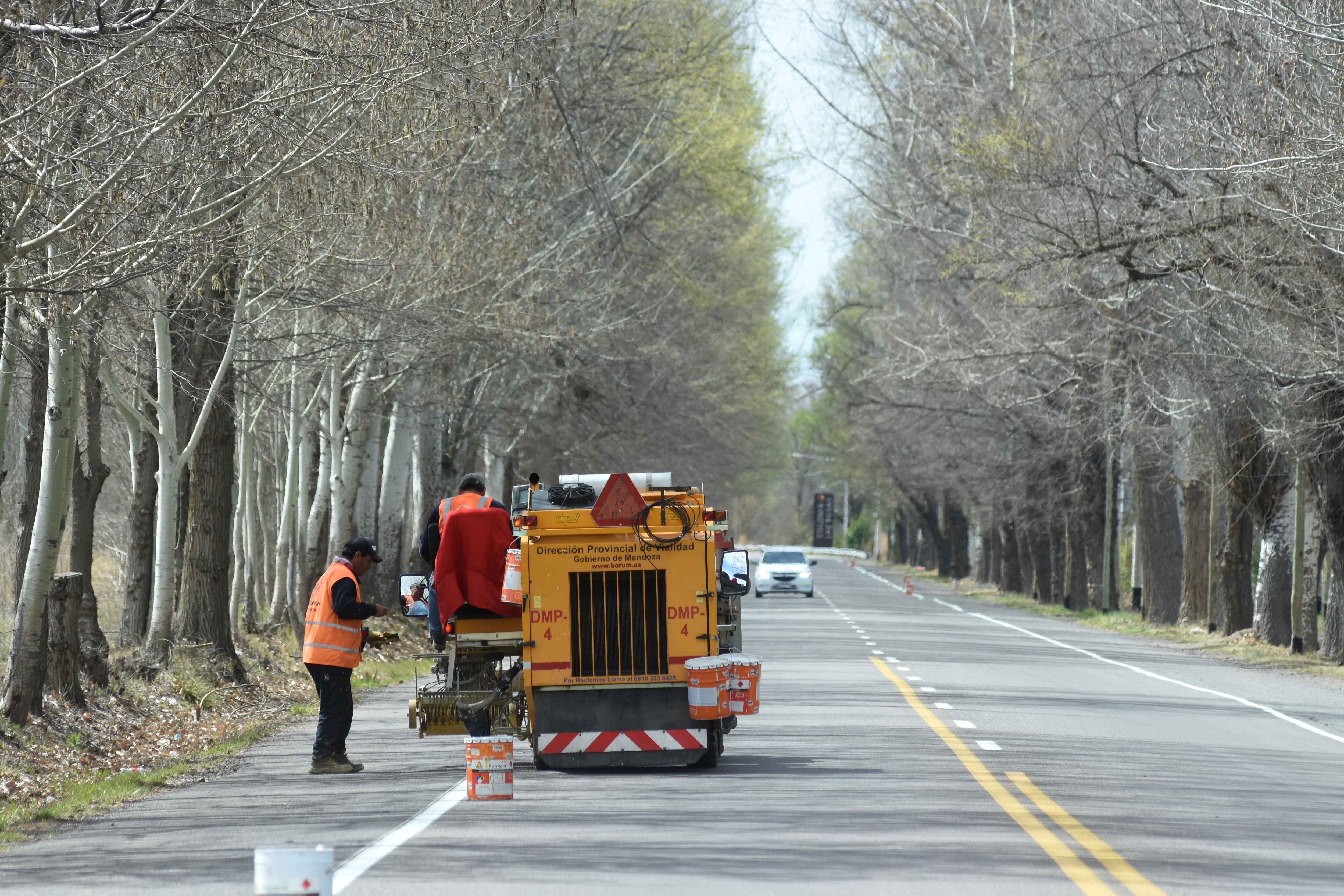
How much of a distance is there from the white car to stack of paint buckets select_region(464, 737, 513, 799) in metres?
44.7

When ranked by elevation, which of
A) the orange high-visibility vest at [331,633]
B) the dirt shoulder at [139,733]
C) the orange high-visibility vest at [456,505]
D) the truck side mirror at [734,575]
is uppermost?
the orange high-visibility vest at [456,505]

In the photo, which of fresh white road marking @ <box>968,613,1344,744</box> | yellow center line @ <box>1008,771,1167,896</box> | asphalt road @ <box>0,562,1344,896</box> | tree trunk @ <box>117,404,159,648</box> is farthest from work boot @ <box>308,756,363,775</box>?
fresh white road marking @ <box>968,613,1344,744</box>

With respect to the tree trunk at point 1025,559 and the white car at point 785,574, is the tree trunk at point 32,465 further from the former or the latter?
the tree trunk at point 1025,559

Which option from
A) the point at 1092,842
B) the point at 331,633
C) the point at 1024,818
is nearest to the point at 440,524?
the point at 331,633

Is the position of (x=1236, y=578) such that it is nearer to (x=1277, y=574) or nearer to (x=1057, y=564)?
(x=1277, y=574)

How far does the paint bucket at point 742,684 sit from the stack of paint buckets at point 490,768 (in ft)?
6.12

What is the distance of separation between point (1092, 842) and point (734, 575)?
185 inches

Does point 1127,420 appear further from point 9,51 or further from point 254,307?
point 9,51

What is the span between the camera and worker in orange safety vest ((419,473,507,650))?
1284cm

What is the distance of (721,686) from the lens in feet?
40.5

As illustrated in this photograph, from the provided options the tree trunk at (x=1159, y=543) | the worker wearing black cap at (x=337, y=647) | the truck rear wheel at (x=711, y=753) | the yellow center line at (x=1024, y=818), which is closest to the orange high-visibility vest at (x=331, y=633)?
the worker wearing black cap at (x=337, y=647)

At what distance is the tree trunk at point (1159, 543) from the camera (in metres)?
43.2

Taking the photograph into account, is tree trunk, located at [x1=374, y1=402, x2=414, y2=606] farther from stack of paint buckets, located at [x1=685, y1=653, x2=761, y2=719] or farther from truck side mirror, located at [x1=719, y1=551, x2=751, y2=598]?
stack of paint buckets, located at [x1=685, y1=653, x2=761, y2=719]

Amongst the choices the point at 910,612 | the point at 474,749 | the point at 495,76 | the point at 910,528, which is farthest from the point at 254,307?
the point at 910,528
